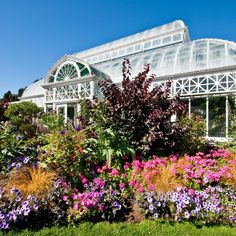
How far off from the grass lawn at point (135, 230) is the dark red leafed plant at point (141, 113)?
216 cm

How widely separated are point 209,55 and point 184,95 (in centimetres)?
244

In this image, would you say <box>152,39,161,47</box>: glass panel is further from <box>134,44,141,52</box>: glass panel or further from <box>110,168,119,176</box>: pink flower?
<box>110,168,119,176</box>: pink flower

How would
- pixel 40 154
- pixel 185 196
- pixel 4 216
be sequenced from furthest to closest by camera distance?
pixel 40 154 → pixel 185 196 → pixel 4 216

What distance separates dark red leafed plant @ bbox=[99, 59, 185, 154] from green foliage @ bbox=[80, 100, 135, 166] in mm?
250

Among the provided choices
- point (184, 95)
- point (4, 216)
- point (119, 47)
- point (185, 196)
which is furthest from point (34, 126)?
point (119, 47)

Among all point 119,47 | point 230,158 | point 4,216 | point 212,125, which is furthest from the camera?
point 119,47

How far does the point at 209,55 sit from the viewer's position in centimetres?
1172

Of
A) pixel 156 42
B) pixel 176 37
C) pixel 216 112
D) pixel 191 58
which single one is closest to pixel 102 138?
pixel 216 112

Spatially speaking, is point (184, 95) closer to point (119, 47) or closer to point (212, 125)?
point (212, 125)

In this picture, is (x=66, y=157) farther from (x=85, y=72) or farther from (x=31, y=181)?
(x=85, y=72)

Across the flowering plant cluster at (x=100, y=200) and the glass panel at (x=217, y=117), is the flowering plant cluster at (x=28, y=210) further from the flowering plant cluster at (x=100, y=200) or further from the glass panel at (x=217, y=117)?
the glass panel at (x=217, y=117)

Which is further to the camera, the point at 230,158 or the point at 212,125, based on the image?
the point at 212,125

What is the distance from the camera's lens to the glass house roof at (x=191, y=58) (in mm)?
11151

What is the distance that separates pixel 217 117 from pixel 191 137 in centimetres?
536
